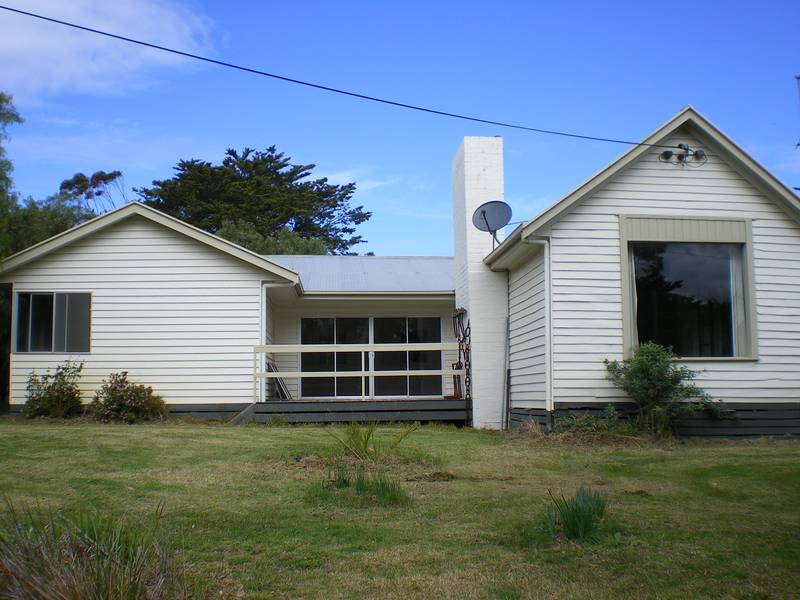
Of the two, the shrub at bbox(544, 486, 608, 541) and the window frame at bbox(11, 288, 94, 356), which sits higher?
the window frame at bbox(11, 288, 94, 356)

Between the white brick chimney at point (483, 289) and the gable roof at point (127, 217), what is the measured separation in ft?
12.3

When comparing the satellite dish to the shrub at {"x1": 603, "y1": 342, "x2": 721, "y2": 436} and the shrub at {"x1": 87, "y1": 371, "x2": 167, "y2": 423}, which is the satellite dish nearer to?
the shrub at {"x1": 603, "y1": 342, "x2": 721, "y2": 436}

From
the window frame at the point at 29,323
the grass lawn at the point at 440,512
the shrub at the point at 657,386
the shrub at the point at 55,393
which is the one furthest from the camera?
the window frame at the point at 29,323

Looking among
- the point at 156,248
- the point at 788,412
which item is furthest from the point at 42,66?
the point at 788,412

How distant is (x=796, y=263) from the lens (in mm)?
13836

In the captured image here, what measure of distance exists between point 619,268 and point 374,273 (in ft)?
30.8

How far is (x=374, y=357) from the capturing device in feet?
67.3

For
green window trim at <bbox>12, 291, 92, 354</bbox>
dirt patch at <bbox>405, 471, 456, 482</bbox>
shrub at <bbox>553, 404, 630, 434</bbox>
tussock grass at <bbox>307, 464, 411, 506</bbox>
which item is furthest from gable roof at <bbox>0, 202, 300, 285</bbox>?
tussock grass at <bbox>307, 464, 411, 506</bbox>

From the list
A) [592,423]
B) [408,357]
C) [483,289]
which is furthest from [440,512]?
[408,357]

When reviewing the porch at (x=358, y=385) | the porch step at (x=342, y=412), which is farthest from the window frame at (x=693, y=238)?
the porch step at (x=342, y=412)

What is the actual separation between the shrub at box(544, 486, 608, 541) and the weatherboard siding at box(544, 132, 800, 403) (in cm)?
678

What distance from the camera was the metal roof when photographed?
1997cm

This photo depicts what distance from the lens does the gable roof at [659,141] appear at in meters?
13.2

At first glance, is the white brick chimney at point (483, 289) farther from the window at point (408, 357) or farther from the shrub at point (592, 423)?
the window at point (408, 357)
